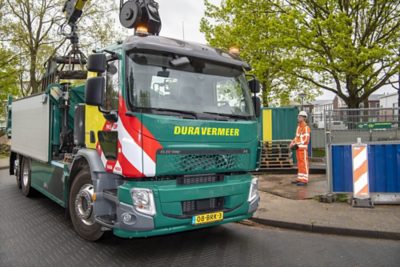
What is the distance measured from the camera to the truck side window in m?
4.35

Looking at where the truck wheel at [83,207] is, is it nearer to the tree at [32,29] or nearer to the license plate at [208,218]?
the license plate at [208,218]

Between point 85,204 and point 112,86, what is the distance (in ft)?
5.69

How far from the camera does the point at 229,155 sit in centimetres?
479

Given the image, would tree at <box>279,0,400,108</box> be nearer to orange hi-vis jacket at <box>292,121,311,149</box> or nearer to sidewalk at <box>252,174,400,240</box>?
orange hi-vis jacket at <box>292,121,311,149</box>

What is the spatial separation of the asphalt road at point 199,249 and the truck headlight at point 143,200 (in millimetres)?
683

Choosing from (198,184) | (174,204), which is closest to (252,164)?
(198,184)

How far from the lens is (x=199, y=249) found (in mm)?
4750

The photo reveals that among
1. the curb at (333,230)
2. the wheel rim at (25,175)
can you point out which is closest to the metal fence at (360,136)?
the curb at (333,230)

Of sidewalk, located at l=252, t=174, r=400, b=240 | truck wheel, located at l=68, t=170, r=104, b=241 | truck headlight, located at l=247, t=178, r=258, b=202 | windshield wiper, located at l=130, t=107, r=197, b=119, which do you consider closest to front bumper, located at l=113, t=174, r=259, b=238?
truck headlight, located at l=247, t=178, r=258, b=202

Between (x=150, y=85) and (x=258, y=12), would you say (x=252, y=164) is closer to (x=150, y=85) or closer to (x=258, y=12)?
(x=150, y=85)

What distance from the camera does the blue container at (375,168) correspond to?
22.7ft

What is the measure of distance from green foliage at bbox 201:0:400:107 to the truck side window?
9550 millimetres

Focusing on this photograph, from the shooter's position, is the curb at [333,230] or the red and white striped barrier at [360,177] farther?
the red and white striped barrier at [360,177]

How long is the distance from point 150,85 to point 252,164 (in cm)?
189
